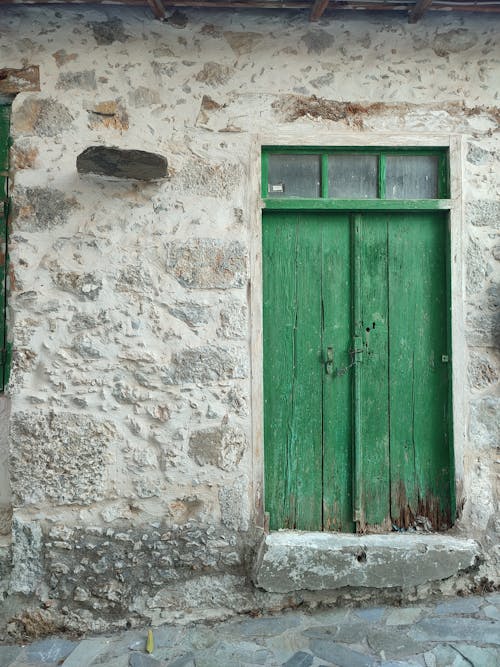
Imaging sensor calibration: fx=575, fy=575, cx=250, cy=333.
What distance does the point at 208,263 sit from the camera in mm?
3227

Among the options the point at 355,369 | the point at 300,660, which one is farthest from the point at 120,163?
the point at 300,660

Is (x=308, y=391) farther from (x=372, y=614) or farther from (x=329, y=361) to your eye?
(x=372, y=614)

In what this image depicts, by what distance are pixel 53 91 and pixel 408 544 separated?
3.20 meters

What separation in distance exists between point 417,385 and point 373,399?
27 cm

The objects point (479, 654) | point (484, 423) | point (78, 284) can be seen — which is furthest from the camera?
point (484, 423)

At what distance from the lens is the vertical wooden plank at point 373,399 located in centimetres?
338

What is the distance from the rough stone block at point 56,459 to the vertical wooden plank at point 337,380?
1297 mm

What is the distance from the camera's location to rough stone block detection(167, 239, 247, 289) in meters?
3.22

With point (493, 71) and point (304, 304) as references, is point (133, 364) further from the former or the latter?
point (493, 71)

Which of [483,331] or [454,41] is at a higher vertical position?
[454,41]

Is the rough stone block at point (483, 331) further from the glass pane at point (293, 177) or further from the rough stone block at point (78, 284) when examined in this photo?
the rough stone block at point (78, 284)

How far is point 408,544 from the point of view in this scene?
3.18 m

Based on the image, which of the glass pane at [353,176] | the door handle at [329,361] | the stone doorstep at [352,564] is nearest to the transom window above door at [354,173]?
the glass pane at [353,176]

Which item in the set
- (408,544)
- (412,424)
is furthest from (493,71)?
(408,544)
